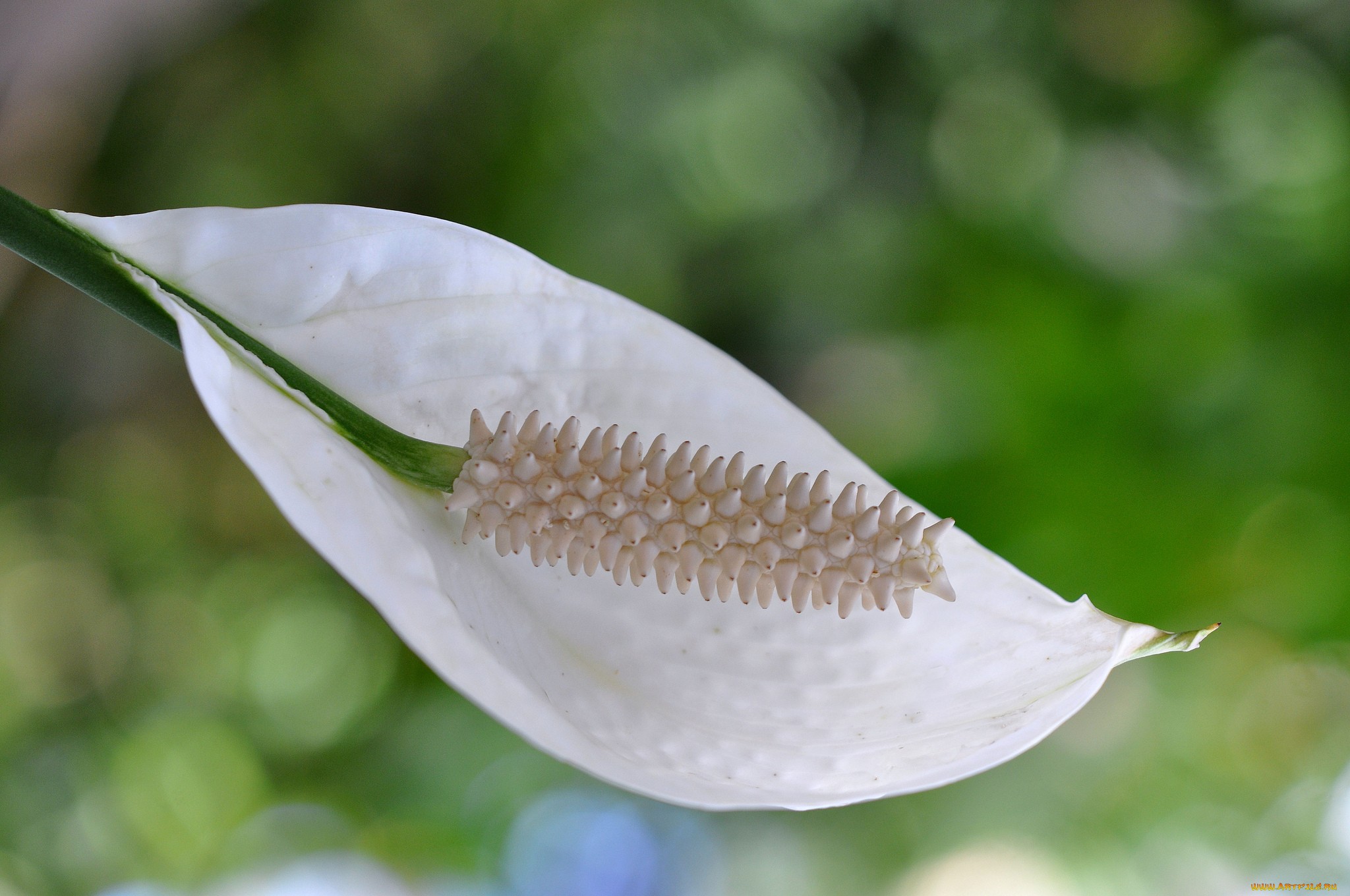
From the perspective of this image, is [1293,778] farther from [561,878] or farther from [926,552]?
[926,552]

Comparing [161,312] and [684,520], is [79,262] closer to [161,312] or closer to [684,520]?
[161,312]

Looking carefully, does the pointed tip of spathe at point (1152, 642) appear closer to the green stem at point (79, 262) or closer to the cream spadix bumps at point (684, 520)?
the cream spadix bumps at point (684, 520)

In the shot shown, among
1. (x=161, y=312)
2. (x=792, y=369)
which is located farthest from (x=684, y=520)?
(x=792, y=369)

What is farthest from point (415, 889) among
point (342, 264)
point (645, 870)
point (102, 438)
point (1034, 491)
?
point (342, 264)

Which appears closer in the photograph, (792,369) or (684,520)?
(684,520)

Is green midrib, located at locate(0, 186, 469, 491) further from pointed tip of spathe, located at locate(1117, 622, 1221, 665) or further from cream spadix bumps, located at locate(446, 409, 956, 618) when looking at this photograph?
pointed tip of spathe, located at locate(1117, 622, 1221, 665)

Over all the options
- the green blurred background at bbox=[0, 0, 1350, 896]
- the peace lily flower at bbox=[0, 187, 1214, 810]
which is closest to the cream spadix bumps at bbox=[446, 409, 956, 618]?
the peace lily flower at bbox=[0, 187, 1214, 810]

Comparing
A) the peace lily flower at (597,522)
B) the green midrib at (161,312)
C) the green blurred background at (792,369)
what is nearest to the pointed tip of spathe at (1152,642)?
the peace lily flower at (597,522)
